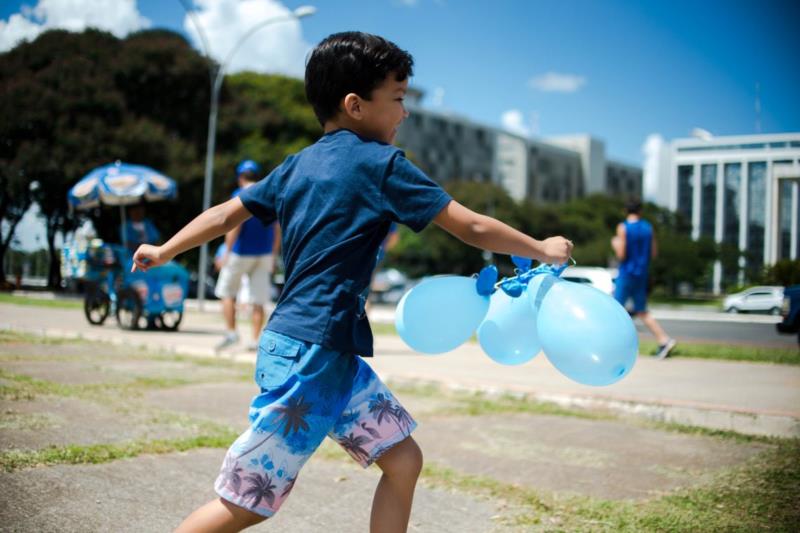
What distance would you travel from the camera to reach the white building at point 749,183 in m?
7.68

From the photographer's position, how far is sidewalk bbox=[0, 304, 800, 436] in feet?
15.8

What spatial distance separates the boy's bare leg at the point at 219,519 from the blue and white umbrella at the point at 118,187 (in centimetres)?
894

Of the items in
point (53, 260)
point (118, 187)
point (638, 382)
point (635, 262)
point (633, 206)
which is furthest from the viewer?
point (53, 260)

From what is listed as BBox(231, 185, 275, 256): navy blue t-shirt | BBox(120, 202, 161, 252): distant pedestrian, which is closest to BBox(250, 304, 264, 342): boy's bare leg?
BBox(231, 185, 275, 256): navy blue t-shirt

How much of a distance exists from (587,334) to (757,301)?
16.6 m

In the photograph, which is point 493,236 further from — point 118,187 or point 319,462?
point 118,187

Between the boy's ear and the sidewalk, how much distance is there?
3767 mm

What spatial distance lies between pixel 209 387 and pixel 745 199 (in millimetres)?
7619

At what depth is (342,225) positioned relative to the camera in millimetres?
1987

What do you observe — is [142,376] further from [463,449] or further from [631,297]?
[631,297]

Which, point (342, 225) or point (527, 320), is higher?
point (342, 225)

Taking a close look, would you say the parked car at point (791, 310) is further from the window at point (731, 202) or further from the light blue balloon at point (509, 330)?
the light blue balloon at point (509, 330)

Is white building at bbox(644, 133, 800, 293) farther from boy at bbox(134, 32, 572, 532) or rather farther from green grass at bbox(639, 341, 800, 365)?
boy at bbox(134, 32, 572, 532)

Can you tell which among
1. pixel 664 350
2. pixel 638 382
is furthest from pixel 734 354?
pixel 638 382
